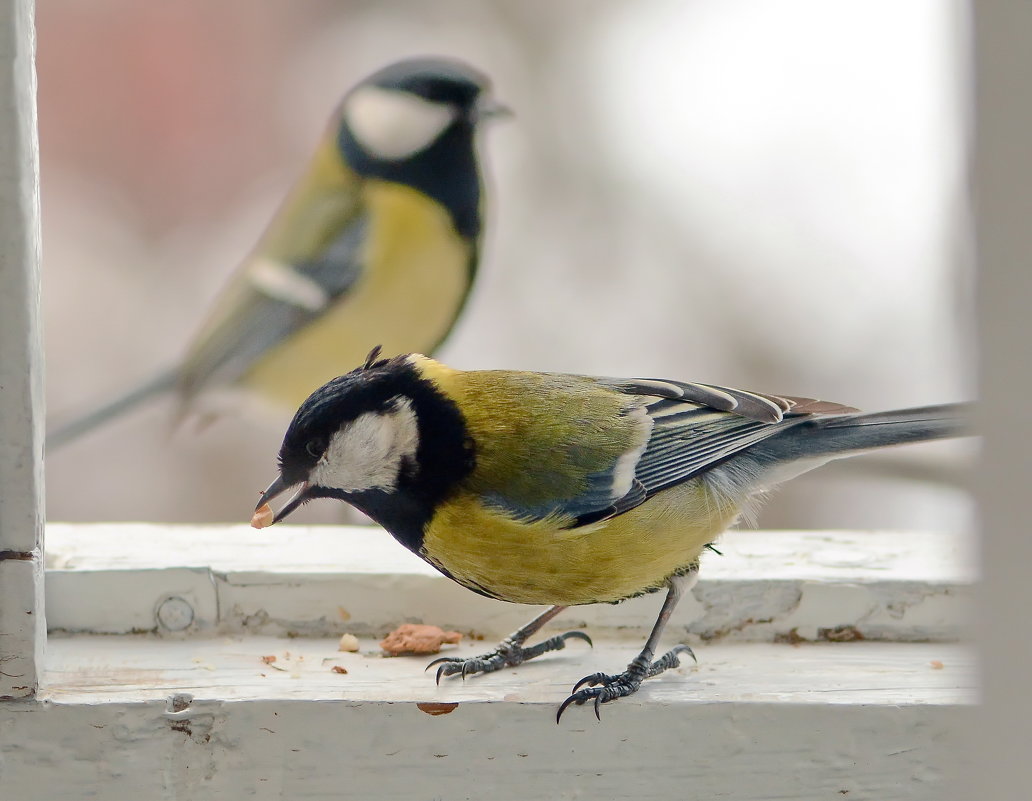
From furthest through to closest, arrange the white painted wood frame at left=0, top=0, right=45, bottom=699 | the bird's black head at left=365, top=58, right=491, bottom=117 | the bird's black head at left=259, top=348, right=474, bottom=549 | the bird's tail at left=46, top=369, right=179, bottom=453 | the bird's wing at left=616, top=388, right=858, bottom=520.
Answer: the bird's tail at left=46, top=369, right=179, bottom=453
the bird's black head at left=365, top=58, right=491, bottom=117
the bird's wing at left=616, top=388, right=858, bottom=520
the bird's black head at left=259, top=348, right=474, bottom=549
the white painted wood frame at left=0, top=0, right=45, bottom=699

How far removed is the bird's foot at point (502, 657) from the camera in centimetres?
93

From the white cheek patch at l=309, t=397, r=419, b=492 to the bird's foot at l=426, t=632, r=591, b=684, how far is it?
0.51 ft

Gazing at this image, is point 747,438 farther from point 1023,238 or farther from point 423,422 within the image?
point 1023,238

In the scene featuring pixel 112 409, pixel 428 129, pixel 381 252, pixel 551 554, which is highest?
pixel 428 129

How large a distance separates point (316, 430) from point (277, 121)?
1542 mm

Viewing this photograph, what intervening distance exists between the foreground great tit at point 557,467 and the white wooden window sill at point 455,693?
48 millimetres

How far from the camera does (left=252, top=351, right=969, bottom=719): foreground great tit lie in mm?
895

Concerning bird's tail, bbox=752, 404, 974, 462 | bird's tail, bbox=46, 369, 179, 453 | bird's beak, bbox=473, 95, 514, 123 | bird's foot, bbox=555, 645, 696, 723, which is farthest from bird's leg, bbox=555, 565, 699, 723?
bird's tail, bbox=46, 369, 179, 453

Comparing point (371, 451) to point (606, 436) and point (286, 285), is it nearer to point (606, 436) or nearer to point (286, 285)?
point (606, 436)

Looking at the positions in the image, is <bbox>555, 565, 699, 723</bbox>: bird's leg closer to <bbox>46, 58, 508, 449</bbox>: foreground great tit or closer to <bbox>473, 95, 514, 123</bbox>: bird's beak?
<bbox>46, 58, 508, 449</bbox>: foreground great tit

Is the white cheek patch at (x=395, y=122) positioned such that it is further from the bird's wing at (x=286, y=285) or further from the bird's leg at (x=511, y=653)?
the bird's leg at (x=511, y=653)

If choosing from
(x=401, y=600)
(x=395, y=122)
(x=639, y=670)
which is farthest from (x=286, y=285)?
(x=639, y=670)

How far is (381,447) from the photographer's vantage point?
0.90m

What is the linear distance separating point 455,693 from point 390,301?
0.75m
